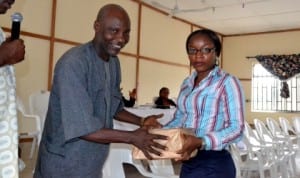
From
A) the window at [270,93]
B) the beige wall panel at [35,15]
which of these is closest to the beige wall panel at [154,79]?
the window at [270,93]

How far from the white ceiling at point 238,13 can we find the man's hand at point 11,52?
22.8 ft

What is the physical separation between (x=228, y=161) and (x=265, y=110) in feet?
32.6

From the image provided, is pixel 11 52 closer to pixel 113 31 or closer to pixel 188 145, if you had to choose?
pixel 113 31

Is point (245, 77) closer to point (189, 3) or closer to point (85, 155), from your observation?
point (189, 3)

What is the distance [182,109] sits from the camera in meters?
1.54

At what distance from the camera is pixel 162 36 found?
938 centimetres

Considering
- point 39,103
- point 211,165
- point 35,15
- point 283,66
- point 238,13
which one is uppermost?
point 238,13

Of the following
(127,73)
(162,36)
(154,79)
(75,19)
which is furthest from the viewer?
(162,36)

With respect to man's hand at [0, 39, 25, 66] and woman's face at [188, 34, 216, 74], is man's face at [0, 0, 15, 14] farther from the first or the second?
woman's face at [188, 34, 216, 74]

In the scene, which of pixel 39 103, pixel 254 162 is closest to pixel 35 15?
pixel 39 103

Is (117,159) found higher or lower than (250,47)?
lower

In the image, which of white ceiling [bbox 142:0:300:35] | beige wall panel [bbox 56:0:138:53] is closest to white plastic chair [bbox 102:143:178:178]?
beige wall panel [bbox 56:0:138:53]

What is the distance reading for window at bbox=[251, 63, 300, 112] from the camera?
34.2 feet

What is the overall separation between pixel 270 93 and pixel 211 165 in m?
10.1
